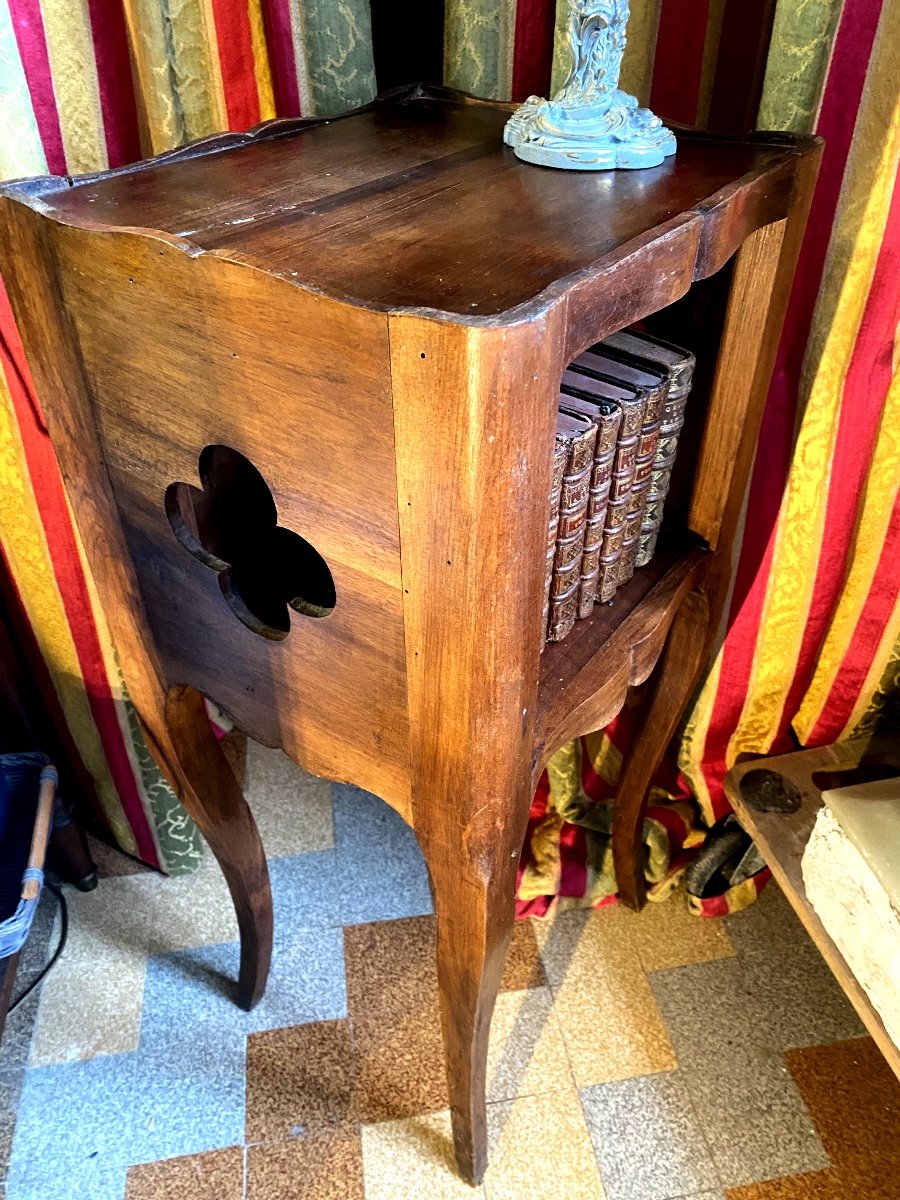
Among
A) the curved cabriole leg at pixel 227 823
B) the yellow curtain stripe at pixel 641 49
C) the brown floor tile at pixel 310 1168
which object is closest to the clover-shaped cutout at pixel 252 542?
the curved cabriole leg at pixel 227 823

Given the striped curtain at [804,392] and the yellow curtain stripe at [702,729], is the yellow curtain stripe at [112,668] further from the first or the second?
the yellow curtain stripe at [702,729]

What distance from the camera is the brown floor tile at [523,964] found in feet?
4.12

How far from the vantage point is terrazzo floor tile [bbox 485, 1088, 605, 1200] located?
1.05m

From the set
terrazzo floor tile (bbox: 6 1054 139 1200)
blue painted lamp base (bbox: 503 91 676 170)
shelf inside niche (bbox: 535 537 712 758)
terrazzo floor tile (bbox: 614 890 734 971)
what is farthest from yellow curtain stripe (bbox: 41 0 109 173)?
terrazzo floor tile (bbox: 614 890 734 971)

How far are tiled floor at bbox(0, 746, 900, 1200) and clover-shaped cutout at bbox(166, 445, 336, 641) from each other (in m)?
0.64

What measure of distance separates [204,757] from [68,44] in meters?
0.72

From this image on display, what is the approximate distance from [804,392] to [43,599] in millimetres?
966

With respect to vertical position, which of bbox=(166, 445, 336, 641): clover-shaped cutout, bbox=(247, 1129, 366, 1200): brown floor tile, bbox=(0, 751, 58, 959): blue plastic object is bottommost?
bbox=(247, 1129, 366, 1200): brown floor tile

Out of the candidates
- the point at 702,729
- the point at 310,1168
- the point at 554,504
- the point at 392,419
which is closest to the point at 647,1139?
the point at 310,1168

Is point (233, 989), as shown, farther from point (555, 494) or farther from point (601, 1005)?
point (555, 494)

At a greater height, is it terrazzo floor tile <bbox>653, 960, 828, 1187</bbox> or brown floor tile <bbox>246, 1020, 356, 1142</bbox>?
terrazzo floor tile <bbox>653, 960, 828, 1187</bbox>

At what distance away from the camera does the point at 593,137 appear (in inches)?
29.9

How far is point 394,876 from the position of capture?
1.40m

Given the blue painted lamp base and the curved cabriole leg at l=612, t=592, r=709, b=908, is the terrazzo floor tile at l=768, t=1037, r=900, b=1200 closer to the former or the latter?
the curved cabriole leg at l=612, t=592, r=709, b=908
